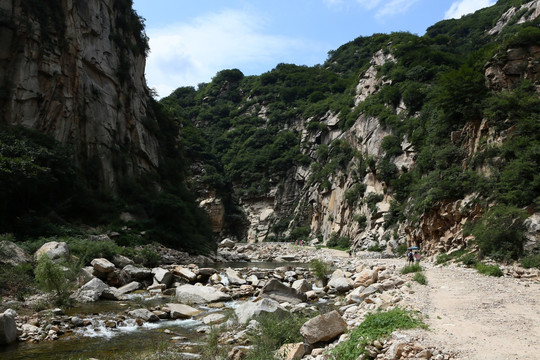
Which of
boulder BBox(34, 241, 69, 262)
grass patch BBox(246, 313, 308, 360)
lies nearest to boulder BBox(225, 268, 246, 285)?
boulder BBox(34, 241, 69, 262)

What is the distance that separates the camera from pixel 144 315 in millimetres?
10539

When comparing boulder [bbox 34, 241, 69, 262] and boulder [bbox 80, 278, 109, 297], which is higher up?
boulder [bbox 34, 241, 69, 262]

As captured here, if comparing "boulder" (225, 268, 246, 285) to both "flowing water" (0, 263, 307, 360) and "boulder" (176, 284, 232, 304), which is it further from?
"flowing water" (0, 263, 307, 360)

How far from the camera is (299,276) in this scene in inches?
830

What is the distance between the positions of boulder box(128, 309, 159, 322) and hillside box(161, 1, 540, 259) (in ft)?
46.9

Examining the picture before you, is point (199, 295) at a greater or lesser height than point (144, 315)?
lesser

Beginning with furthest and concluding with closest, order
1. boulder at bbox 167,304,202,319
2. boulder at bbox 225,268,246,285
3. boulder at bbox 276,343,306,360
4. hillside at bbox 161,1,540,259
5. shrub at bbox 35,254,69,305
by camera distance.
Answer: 1. hillside at bbox 161,1,540,259
2. boulder at bbox 225,268,246,285
3. boulder at bbox 167,304,202,319
4. shrub at bbox 35,254,69,305
5. boulder at bbox 276,343,306,360

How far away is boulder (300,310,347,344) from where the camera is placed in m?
7.20

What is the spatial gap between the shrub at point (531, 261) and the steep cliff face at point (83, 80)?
2819 cm

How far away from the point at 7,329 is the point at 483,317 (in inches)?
393

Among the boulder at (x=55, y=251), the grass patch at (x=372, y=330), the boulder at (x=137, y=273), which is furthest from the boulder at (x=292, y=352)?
the boulder at (x=137, y=273)

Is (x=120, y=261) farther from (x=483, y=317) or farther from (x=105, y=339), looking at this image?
(x=483, y=317)

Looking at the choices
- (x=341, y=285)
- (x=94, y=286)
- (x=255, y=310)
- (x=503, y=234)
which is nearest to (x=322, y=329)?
(x=255, y=310)

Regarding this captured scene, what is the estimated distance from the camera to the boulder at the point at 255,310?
31.3 feet
